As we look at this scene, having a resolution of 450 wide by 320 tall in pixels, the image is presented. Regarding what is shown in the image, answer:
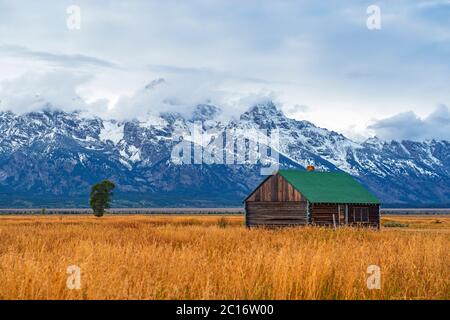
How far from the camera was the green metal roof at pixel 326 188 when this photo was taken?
1890 inches

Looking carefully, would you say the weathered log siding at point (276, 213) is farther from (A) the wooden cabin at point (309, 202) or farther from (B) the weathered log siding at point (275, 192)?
(B) the weathered log siding at point (275, 192)

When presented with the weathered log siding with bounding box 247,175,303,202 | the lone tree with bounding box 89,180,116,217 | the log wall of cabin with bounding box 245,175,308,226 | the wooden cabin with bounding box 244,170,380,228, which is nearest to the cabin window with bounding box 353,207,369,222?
the wooden cabin with bounding box 244,170,380,228

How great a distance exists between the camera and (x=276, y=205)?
4969 centimetres

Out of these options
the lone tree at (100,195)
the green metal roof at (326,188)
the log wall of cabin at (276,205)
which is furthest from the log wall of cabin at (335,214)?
the lone tree at (100,195)

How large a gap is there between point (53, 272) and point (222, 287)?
2.77 meters

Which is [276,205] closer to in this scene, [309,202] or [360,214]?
[309,202]

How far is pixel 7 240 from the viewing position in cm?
2120

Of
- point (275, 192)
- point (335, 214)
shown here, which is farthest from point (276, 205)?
point (335, 214)

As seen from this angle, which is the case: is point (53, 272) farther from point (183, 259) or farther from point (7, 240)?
point (7, 240)
